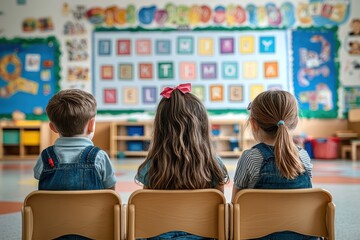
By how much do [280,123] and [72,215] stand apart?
2.49 feet

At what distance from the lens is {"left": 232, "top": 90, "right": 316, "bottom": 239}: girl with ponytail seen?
1439 millimetres

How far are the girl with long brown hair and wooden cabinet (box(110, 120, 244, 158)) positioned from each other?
5.69 m

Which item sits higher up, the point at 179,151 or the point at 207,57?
the point at 207,57

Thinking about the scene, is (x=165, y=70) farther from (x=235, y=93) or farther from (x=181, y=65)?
(x=235, y=93)

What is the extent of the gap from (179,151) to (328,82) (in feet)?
21.3

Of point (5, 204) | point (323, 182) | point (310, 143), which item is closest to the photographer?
point (5, 204)

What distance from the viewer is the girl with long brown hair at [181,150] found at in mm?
1476

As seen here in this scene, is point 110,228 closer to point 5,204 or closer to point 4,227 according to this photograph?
point 4,227

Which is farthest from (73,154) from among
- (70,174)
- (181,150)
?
(181,150)

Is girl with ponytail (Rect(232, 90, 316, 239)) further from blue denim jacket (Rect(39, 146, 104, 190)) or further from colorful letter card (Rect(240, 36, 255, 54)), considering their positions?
colorful letter card (Rect(240, 36, 255, 54))

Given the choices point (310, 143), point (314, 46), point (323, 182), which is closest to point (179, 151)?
point (323, 182)

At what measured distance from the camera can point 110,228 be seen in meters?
1.35

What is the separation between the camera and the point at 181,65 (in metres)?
7.57

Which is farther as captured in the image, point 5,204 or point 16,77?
point 16,77
